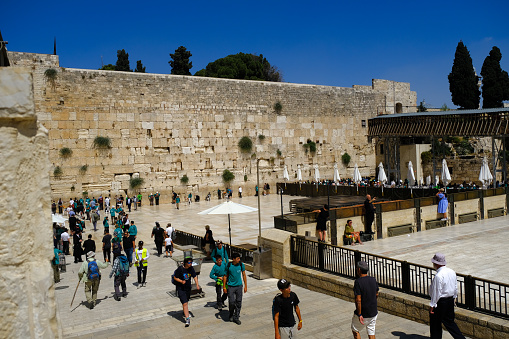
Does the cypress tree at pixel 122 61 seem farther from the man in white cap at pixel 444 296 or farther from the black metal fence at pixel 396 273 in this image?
the man in white cap at pixel 444 296

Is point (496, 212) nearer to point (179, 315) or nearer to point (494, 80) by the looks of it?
point (179, 315)

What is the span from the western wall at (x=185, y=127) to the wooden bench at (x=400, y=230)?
14.3 meters

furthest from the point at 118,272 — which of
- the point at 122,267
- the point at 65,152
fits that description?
the point at 65,152

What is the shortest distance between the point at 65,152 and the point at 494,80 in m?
34.3

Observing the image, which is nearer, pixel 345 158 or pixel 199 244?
pixel 199 244

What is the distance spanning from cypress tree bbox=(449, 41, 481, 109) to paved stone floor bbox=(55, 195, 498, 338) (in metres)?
27.0

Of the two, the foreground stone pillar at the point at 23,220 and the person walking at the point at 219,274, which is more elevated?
the foreground stone pillar at the point at 23,220

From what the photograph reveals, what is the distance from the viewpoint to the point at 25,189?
67.6 inches

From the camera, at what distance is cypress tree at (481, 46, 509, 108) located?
124ft

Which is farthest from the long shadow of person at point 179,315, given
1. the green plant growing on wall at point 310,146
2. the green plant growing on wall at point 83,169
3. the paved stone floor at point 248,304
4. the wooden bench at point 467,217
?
the green plant growing on wall at point 310,146

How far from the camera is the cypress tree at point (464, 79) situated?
37125mm

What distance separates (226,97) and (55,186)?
11.2m

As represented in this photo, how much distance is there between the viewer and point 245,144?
2816 cm

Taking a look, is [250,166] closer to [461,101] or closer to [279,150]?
[279,150]
